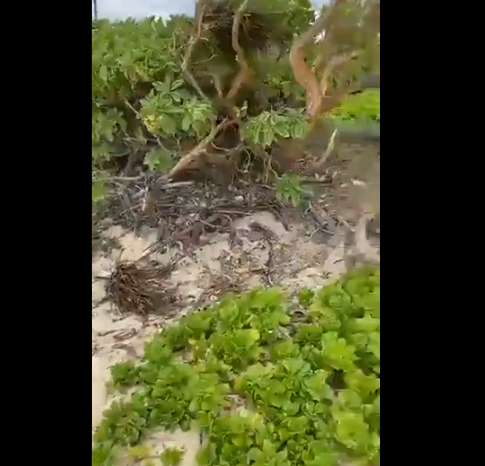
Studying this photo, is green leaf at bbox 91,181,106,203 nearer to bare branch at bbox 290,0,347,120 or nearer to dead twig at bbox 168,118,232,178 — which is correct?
dead twig at bbox 168,118,232,178

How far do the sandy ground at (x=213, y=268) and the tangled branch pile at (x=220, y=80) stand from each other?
0.45ft

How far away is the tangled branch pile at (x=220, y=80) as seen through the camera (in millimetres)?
1178

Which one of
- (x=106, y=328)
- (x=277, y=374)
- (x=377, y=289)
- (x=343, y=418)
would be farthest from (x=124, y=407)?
(x=377, y=289)

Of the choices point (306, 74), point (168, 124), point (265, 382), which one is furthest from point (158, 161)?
point (265, 382)

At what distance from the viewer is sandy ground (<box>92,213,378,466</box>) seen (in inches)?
46.8

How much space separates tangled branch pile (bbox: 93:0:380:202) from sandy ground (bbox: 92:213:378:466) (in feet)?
0.45

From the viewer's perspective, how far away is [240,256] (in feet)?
3.98

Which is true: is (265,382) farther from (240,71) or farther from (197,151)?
(240,71)

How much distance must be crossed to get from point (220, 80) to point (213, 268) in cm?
41

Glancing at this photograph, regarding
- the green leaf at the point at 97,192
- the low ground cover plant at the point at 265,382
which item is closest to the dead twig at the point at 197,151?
the green leaf at the point at 97,192

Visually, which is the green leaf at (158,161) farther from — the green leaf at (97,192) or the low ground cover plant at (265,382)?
the low ground cover plant at (265,382)

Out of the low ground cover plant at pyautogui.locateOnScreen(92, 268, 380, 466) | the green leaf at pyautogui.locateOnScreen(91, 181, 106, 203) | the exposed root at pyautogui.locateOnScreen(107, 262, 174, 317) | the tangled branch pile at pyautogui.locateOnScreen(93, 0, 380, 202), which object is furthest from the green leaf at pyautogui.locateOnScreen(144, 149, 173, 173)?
the low ground cover plant at pyautogui.locateOnScreen(92, 268, 380, 466)

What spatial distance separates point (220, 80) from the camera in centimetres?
120
